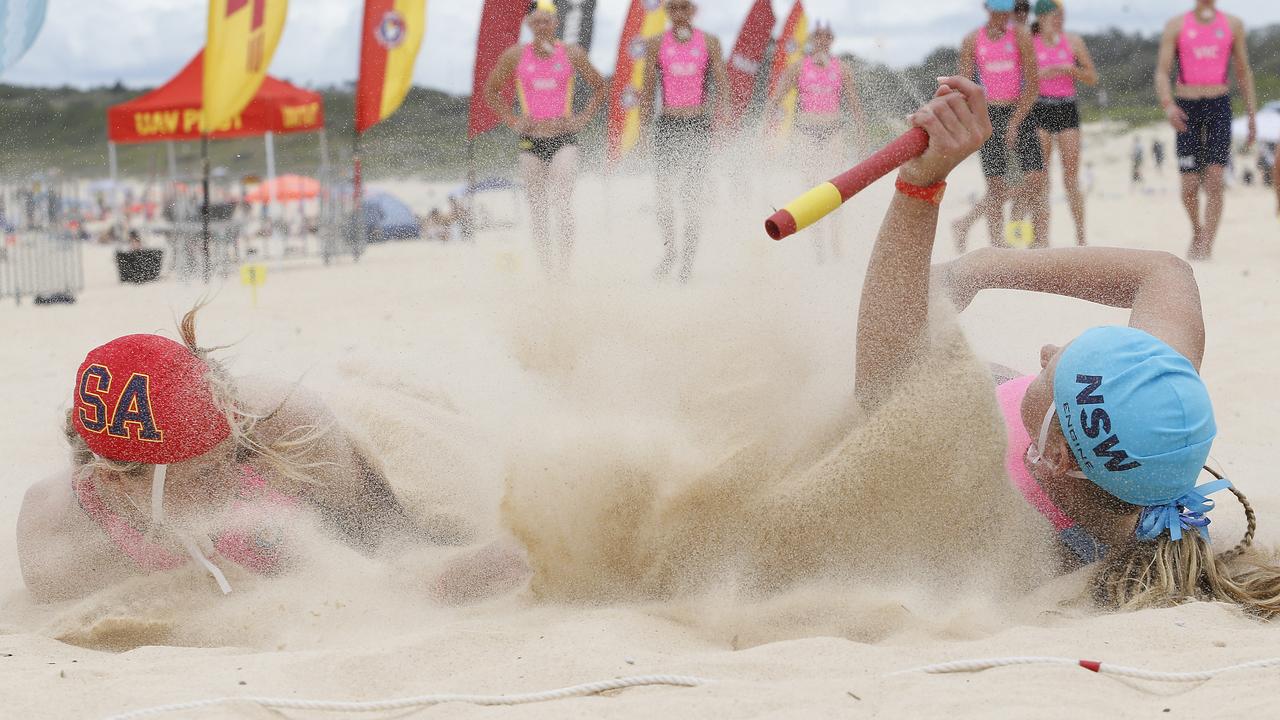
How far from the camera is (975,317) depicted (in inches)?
145

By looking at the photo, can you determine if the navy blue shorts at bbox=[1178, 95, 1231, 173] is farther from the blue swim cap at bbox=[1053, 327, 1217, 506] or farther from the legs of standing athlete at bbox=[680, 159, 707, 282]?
the blue swim cap at bbox=[1053, 327, 1217, 506]

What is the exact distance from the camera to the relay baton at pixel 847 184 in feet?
5.62

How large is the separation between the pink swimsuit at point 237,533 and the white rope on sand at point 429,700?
660mm

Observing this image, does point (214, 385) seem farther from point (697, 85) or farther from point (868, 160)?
point (697, 85)

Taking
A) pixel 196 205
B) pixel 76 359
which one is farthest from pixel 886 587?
pixel 196 205

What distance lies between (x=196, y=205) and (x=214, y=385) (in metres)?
13.8

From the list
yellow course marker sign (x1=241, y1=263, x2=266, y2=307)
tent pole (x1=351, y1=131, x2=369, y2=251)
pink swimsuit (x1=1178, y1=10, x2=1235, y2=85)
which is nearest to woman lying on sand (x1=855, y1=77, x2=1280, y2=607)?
yellow course marker sign (x1=241, y1=263, x2=266, y2=307)

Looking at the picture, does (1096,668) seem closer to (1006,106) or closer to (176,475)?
(176,475)

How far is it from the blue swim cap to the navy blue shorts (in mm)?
6079

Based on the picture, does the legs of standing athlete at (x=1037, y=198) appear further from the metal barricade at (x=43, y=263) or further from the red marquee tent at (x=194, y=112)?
the red marquee tent at (x=194, y=112)

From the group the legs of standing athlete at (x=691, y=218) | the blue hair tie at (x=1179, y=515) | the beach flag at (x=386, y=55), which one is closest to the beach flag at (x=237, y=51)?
the beach flag at (x=386, y=55)

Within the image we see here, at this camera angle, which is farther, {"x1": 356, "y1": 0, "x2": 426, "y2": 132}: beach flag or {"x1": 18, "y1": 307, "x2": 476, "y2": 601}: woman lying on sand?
{"x1": 356, "y1": 0, "x2": 426, "y2": 132}: beach flag

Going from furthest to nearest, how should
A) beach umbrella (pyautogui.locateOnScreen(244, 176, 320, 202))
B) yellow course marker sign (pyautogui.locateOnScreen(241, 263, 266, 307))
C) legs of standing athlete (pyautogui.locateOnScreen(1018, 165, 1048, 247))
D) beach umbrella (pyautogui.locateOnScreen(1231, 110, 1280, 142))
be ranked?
beach umbrella (pyautogui.locateOnScreen(1231, 110, 1280, 142)) < beach umbrella (pyautogui.locateOnScreen(244, 176, 320, 202)) < yellow course marker sign (pyautogui.locateOnScreen(241, 263, 266, 307)) < legs of standing athlete (pyautogui.locateOnScreen(1018, 165, 1048, 247))

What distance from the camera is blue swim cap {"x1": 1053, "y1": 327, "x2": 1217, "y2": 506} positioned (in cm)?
191
